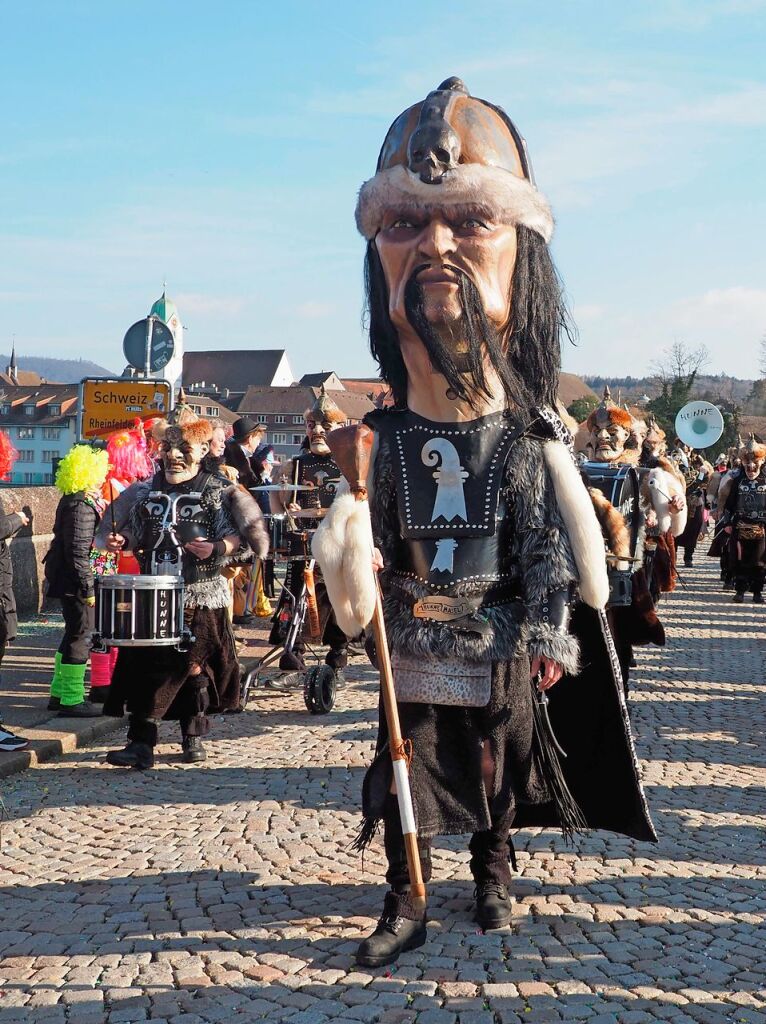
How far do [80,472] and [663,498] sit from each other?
403 cm

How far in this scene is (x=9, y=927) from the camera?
4.27 meters

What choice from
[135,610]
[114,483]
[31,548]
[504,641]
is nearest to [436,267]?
[504,641]

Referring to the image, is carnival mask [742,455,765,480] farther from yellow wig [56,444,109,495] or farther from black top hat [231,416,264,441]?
yellow wig [56,444,109,495]

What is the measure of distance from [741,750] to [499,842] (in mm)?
3385

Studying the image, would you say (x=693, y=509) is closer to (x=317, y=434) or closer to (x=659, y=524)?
(x=317, y=434)

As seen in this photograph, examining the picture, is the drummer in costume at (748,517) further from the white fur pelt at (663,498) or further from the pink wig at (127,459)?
the pink wig at (127,459)

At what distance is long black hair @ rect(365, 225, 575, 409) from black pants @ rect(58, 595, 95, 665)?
411 cm

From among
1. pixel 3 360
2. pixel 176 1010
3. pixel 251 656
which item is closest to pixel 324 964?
pixel 176 1010

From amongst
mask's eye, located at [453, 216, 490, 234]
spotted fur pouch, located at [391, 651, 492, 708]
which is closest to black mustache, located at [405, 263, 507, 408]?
mask's eye, located at [453, 216, 490, 234]

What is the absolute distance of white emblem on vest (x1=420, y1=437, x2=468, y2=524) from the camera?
416 cm

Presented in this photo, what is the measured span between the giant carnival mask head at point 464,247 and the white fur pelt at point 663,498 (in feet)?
13.5

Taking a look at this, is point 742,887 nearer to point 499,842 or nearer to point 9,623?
point 499,842

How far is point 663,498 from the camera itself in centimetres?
840

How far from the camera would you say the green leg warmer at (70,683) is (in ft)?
25.7
